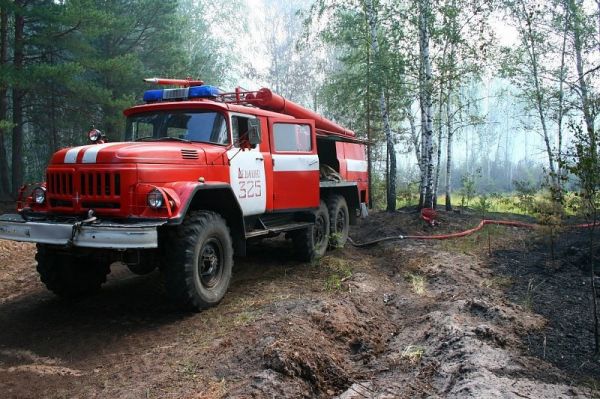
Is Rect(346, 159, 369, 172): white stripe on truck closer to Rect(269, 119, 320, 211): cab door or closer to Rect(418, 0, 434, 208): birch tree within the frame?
Rect(269, 119, 320, 211): cab door

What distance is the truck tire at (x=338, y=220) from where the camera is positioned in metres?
9.01

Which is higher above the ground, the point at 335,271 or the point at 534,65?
the point at 534,65

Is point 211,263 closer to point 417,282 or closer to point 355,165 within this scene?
point 417,282

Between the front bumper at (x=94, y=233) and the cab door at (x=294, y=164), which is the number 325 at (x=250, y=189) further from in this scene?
the front bumper at (x=94, y=233)

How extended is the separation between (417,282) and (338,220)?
9.31 ft

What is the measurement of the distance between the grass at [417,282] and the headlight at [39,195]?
194 inches

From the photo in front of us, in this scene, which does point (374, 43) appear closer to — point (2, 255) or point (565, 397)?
point (2, 255)

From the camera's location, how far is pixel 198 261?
5074 millimetres

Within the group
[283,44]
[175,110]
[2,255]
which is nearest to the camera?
[175,110]

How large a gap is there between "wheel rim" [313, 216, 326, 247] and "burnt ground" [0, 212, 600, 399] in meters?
0.85

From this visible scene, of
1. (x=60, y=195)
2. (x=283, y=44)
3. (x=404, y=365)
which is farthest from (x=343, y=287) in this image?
(x=283, y=44)

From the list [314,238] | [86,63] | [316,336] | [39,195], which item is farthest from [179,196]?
[86,63]

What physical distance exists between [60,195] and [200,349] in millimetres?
2396

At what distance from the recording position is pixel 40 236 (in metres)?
4.61
